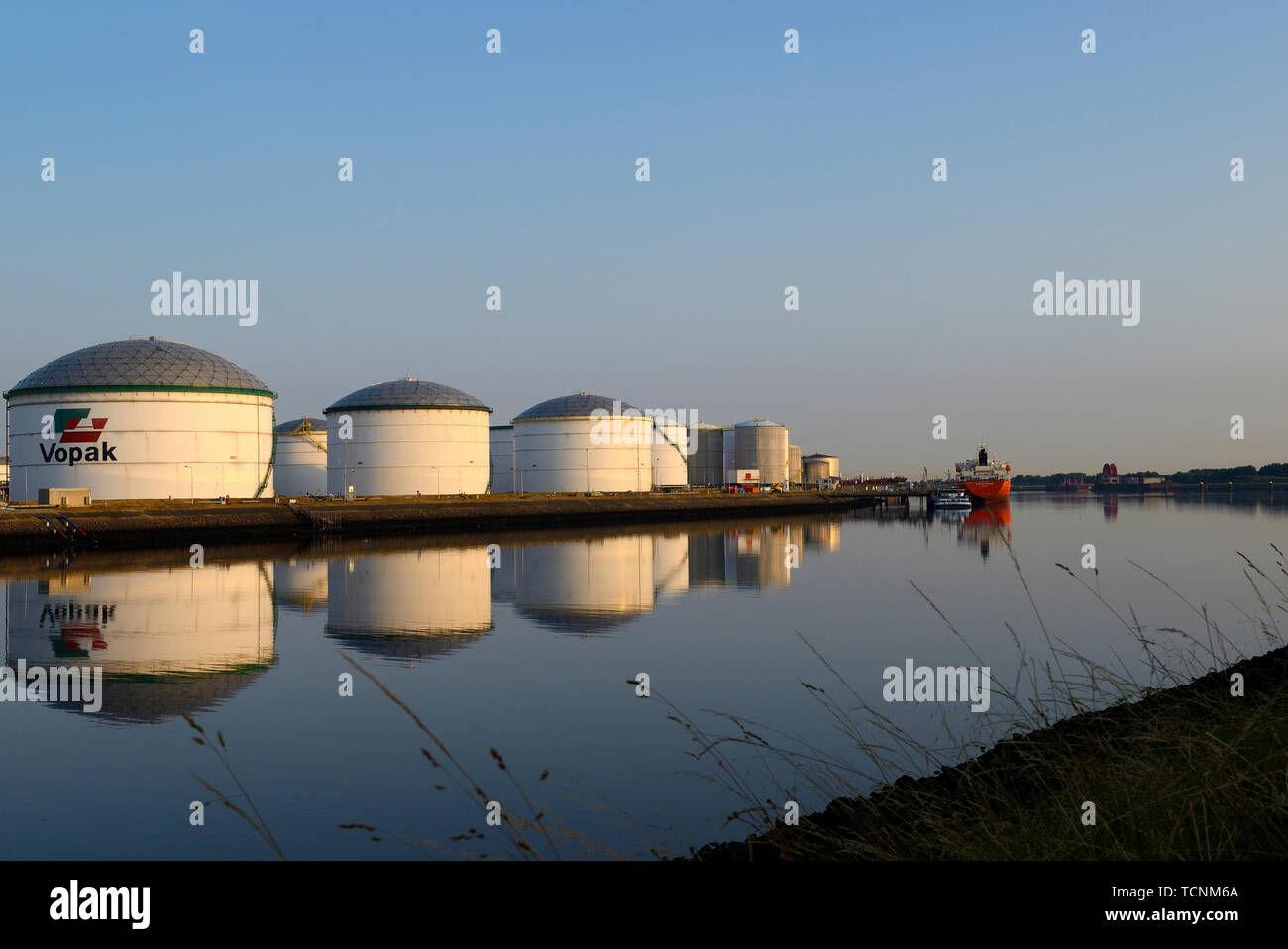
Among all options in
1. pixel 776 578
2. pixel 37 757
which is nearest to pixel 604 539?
pixel 776 578

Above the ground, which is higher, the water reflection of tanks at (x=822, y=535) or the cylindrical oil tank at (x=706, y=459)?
the cylindrical oil tank at (x=706, y=459)

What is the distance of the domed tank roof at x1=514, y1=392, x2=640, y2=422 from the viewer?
10162 cm

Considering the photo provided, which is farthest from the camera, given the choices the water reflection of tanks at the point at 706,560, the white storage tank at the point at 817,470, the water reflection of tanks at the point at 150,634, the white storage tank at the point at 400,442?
the white storage tank at the point at 817,470

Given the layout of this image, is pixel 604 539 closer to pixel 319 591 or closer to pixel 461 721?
pixel 319 591

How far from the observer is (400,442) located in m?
83.6

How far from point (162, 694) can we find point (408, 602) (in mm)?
13412

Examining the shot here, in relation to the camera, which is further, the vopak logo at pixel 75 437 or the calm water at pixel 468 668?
the vopak logo at pixel 75 437

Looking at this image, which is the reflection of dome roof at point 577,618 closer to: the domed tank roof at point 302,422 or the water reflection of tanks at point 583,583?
the water reflection of tanks at point 583,583

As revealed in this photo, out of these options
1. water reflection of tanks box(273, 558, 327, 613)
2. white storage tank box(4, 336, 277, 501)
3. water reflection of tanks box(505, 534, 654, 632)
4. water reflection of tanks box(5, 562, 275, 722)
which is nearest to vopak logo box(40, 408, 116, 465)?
white storage tank box(4, 336, 277, 501)

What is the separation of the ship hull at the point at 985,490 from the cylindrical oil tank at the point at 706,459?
3466 cm

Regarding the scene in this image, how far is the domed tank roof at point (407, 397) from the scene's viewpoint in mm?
83812

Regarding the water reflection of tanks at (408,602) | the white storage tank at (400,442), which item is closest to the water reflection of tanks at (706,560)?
the water reflection of tanks at (408,602)

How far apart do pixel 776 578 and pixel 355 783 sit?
2766cm

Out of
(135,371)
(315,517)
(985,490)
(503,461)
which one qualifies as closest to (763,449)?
(985,490)
